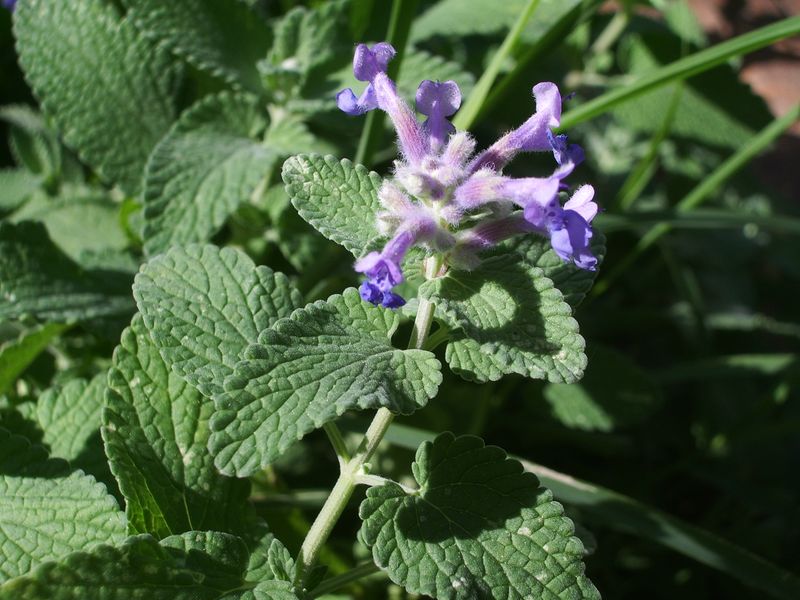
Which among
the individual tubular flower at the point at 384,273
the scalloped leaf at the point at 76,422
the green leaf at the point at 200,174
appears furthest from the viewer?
the green leaf at the point at 200,174

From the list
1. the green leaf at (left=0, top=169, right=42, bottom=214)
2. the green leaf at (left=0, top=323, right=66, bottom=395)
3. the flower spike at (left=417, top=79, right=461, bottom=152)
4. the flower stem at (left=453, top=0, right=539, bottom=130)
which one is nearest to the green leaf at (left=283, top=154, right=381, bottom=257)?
the flower spike at (left=417, top=79, right=461, bottom=152)

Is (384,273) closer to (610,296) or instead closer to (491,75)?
(491,75)

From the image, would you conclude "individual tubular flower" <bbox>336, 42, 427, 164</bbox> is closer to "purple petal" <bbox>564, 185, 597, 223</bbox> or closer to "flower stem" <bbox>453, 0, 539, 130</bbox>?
"purple petal" <bbox>564, 185, 597, 223</bbox>

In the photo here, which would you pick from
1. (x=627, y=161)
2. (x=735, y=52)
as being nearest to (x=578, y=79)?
(x=627, y=161)

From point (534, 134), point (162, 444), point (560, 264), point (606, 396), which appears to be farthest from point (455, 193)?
point (606, 396)

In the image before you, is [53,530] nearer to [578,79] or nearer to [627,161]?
[578,79]

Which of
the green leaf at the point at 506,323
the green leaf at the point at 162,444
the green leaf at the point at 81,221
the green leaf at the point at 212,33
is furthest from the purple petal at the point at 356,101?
the green leaf at the point at 81,221

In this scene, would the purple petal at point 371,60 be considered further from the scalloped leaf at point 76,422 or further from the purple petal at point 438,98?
the scalloped leaf at point 76,422
